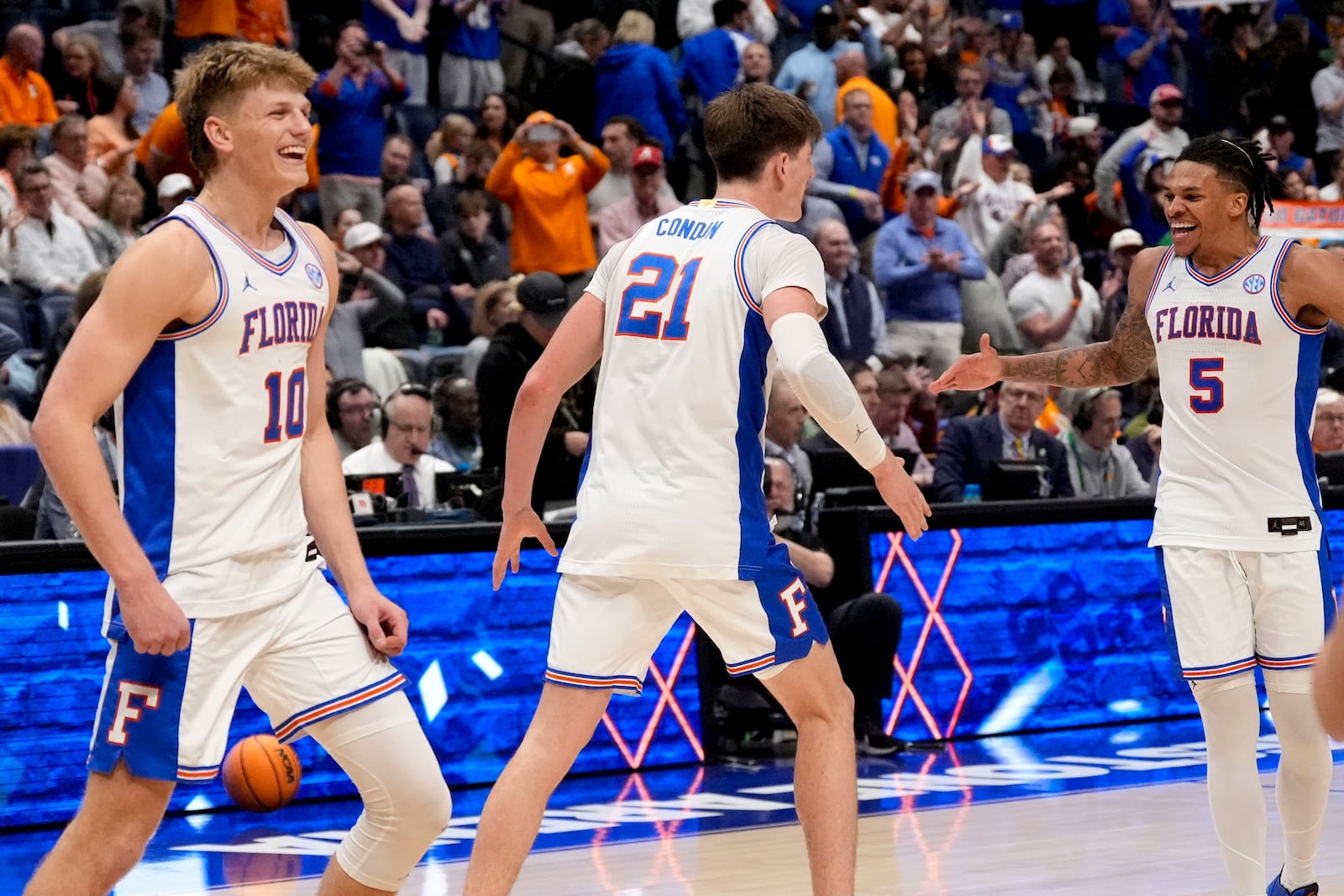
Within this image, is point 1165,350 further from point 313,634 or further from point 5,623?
point 5,623

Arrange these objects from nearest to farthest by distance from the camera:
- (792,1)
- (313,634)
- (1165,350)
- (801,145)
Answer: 1. (313,634)
2. (801,145)
3. (1165,350)
4. (792,1)

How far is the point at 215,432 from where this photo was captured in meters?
3.72

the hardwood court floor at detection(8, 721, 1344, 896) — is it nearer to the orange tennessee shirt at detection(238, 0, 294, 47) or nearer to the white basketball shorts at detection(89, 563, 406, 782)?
the white basketball shorts at detection(89, 563, 406, 782)

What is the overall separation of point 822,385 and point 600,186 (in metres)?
8.90

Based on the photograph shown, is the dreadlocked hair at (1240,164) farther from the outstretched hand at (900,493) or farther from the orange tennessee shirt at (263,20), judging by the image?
the orange tennessee shirt at (263,20)

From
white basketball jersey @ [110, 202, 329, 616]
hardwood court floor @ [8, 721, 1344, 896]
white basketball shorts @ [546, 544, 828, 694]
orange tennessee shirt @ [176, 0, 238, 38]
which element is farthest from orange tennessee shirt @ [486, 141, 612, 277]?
white basketball jersey @ [110, 202, 329, 616]

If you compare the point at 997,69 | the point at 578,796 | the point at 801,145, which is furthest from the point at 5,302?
the point at 997,69

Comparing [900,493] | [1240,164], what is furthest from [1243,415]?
[900,493]

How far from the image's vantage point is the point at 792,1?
616 inches

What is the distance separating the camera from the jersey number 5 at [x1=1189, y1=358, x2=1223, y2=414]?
16.4ft

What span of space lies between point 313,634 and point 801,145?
5.44ft

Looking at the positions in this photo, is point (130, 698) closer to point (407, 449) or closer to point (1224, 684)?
point (1224, 684)

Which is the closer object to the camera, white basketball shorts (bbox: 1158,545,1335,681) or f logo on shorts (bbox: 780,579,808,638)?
f logo on shorts (bbox: 780,579,808,638)

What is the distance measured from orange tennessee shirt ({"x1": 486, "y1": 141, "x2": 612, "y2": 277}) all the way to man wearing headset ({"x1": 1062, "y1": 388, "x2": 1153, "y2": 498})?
361 centimetres
